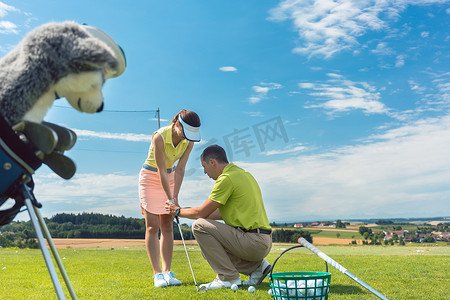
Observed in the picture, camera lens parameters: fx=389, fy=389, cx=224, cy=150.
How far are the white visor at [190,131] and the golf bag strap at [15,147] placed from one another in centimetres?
236

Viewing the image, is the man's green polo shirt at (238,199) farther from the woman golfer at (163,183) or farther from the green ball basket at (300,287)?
the green ball basket at (300,287)

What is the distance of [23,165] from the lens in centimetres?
164

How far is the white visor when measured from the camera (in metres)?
3.99

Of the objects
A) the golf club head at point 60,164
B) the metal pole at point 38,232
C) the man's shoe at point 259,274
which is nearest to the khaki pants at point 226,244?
the man's shoe at point 259,274

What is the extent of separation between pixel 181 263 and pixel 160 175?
7.72 feet

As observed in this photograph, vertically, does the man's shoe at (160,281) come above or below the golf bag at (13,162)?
below

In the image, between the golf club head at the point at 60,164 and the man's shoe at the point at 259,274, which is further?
the man's shoe at the point at 259,274

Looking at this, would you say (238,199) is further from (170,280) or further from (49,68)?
(49,68)

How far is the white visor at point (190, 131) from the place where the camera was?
3986 millimetres

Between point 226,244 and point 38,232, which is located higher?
point 38,232

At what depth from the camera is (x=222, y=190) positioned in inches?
147

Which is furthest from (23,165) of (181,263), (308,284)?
(181,263)

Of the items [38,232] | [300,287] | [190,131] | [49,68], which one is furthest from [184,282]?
[49,68]

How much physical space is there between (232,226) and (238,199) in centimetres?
29
